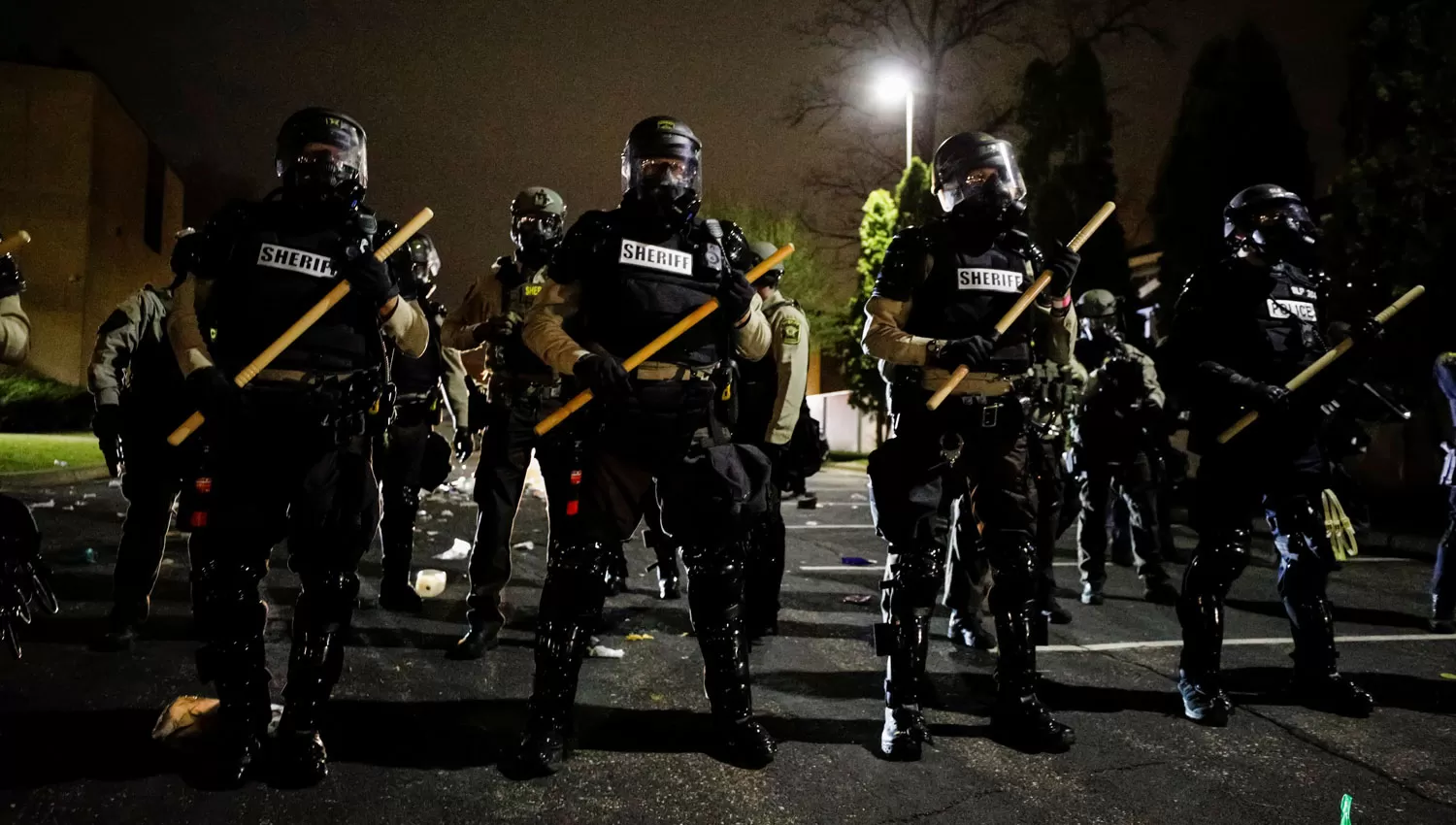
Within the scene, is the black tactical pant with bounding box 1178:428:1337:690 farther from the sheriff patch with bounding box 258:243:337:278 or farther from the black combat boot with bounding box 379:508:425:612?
the black combat boot with bounding box 379:508:425:612

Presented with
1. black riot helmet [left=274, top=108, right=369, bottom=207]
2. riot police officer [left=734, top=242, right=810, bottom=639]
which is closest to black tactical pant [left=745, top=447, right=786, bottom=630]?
riot police officer [left=734, top=242, right=810, bottom=639]

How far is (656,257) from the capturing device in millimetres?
3654

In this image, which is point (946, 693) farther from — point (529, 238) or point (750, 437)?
point (529, 238)

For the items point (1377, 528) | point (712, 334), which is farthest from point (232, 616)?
point (1377, 528)

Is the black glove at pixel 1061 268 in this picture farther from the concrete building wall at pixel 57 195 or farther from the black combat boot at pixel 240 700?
the concrete building wall at pixel 57 195

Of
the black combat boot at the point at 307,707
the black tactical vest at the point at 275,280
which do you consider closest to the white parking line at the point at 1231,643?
the black combat boot at the point at 307,707

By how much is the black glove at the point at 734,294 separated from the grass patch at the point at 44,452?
1011 centimetres

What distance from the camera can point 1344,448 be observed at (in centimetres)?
451

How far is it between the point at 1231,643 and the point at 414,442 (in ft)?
16.6

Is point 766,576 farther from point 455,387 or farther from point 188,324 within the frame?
point 188,324

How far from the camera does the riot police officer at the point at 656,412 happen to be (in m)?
3.61

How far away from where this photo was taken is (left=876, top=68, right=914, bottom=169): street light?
22875mm

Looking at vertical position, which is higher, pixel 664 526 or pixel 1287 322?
pixel 1287 322

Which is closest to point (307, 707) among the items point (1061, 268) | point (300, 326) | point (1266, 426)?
point (300, 326)
